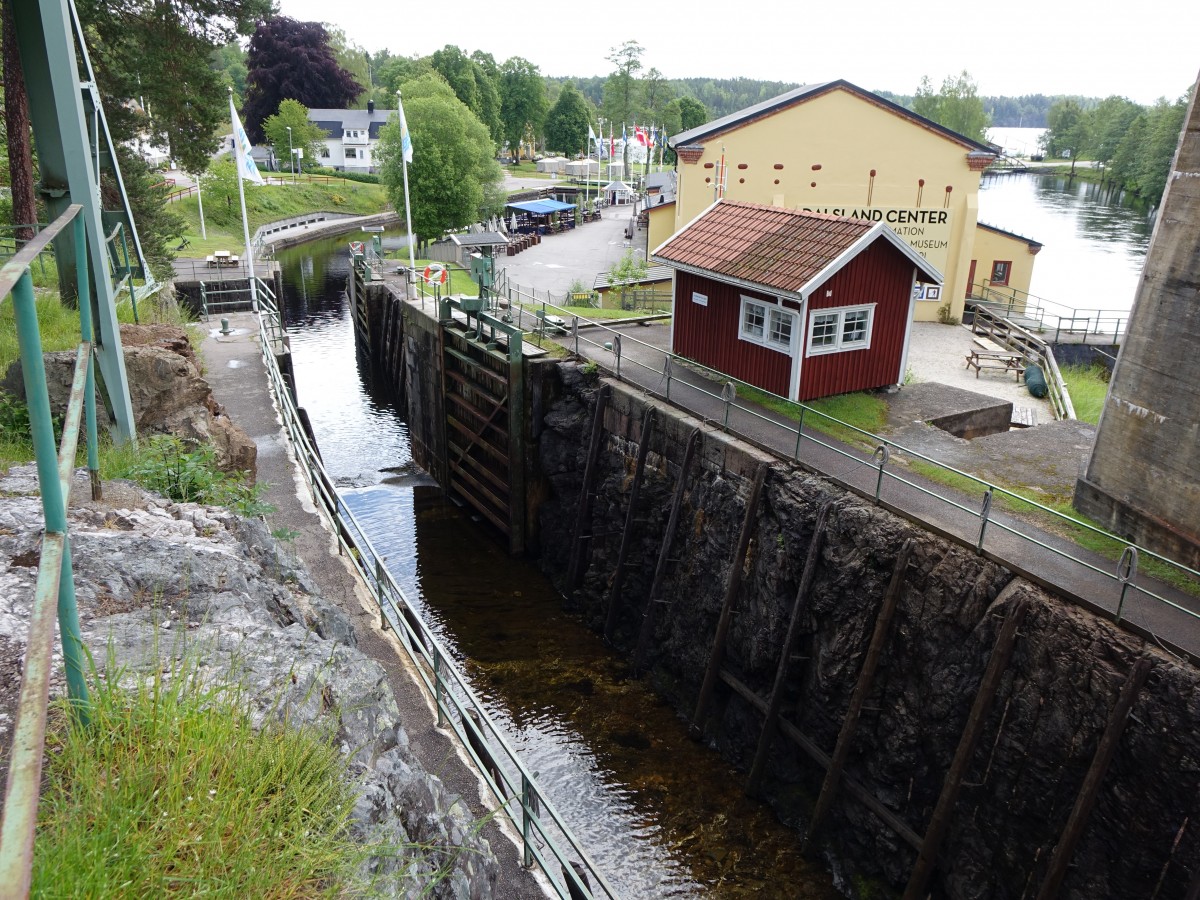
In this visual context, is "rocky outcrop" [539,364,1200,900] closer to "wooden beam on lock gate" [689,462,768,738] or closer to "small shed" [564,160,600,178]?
"wooden beam on lock gate" [689,462,768,738]

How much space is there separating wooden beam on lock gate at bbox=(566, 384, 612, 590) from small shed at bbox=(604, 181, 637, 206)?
64.0 meters

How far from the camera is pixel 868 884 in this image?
10.6m

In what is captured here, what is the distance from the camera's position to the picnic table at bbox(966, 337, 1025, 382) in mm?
21359

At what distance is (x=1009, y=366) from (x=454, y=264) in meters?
23.8

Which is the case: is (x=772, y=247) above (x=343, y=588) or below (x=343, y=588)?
above

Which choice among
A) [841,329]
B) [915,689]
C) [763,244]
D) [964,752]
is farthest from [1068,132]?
[964,752]

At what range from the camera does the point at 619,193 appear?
7925 cm

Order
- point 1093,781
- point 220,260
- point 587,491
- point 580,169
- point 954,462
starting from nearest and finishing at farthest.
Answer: point 1093,781
point 954,462
point 587,491
point 220,260
point 580,169

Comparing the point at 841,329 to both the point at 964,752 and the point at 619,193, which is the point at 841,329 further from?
the point at 619,193

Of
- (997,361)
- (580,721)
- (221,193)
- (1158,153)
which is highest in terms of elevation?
(1158,153)

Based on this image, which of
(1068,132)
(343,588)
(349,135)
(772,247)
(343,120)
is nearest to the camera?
(343,588)

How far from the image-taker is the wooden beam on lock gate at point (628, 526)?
49.2 feet

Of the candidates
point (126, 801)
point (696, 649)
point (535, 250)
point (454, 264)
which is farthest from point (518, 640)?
point (535, 250)

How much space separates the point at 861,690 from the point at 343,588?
20.9 ft
